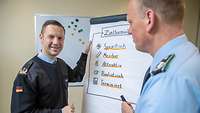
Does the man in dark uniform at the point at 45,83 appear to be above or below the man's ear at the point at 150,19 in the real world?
below

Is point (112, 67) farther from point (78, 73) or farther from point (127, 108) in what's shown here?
point (78, 73)

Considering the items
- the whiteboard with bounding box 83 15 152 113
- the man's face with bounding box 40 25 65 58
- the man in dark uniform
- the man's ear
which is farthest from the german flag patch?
the man's ear

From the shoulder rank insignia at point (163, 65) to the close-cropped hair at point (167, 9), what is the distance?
6.2 inches

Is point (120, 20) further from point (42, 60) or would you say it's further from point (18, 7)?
point (18, 7)

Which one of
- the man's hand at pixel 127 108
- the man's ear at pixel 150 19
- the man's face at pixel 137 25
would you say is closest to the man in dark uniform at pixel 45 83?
the man's hand at pixel 127 108

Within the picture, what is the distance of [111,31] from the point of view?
78.8 inches

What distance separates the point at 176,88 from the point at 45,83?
1383 millimetres

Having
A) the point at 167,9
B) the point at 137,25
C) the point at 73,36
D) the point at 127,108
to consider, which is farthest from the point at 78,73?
the point at 167,9

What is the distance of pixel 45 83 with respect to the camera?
2043 mm

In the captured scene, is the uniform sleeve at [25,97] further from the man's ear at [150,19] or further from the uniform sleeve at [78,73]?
the man's ear at [150,19]

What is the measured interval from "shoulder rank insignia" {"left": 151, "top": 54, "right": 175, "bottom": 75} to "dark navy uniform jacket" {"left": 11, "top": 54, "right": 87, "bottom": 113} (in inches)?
49.0

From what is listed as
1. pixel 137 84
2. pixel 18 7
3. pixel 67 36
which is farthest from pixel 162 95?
pixel 18 7

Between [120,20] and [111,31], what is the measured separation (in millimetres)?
117

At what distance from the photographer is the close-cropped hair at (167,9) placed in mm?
1003
